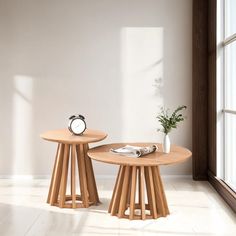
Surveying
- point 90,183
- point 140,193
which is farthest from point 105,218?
point 90,183

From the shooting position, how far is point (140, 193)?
9.92 ft

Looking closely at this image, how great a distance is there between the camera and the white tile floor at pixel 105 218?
277cm

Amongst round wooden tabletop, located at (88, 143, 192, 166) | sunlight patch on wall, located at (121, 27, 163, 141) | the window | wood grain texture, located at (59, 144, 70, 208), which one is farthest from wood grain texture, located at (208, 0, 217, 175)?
wood grain texture, located at (59, 144, 70, 208)

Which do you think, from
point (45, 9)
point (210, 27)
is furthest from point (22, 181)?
point (210, 27)

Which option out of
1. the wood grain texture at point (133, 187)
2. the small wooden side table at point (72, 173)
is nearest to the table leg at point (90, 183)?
the small wooden side table at point (72, 173)

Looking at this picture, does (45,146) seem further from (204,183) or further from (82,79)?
(204,183)

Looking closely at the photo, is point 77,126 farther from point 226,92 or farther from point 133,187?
point 226,92

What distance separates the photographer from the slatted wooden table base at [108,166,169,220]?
2.97 metres

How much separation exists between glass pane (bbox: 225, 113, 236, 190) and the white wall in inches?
29.5

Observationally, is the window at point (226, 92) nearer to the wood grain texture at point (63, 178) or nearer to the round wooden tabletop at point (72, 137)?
the round wooden tabletop at point (72, 137)

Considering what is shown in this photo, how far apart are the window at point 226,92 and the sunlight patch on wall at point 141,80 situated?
0.76 m

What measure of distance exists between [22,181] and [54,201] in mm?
1103

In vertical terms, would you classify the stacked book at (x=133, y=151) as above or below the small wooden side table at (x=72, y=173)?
above

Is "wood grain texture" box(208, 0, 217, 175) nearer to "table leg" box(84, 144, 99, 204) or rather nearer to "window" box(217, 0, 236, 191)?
"window" box(217, 0, 236, 191)
